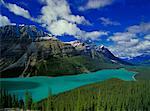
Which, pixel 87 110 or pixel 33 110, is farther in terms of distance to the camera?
pixel 87 110

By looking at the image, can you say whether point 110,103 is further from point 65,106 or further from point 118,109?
point 65,106

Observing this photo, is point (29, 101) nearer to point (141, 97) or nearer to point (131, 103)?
point (131, 103)

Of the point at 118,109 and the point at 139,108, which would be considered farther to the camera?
the point at 139,108

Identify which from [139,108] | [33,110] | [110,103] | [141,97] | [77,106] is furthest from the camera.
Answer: [141,97]

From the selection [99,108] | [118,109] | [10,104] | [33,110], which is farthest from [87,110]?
[10,104]

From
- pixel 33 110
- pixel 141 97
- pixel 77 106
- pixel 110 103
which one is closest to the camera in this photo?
pixel 33 110

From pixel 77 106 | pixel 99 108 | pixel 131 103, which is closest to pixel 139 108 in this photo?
pixel 131 103

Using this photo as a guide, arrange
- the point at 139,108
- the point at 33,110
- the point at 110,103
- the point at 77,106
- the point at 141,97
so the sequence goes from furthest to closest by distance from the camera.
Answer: the point at 141,97 → the point at 139,108 → the point at 110,103 → the point at 77,106 → the point at 33,110

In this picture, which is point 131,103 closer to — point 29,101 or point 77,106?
point 77,106

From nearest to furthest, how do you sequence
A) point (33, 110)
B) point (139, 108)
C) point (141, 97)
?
point (33, 110), point (139, 108), point (141, 97)
